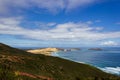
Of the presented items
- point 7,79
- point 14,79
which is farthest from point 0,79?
point 14,79

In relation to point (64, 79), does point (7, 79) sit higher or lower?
higher

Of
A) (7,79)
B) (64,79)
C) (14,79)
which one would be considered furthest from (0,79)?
(64,79)

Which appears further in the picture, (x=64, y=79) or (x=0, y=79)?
(x=64, y=79)

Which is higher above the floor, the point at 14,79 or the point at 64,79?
the point at 14,79

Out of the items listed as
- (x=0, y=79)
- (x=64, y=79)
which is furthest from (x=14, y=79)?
(x=64, y=79)

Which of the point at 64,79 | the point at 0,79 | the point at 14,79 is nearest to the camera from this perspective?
the point at 0,79

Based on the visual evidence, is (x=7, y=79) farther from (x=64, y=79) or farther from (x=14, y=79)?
(x=64, y=79)

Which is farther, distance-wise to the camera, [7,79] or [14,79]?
[14,79]

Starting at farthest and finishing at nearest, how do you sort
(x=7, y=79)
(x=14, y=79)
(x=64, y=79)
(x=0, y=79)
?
(x=64, y=79), (x=14, y=79), (x=7, y=79), (x=0, y=79)

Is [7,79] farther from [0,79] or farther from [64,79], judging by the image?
[64,79]
